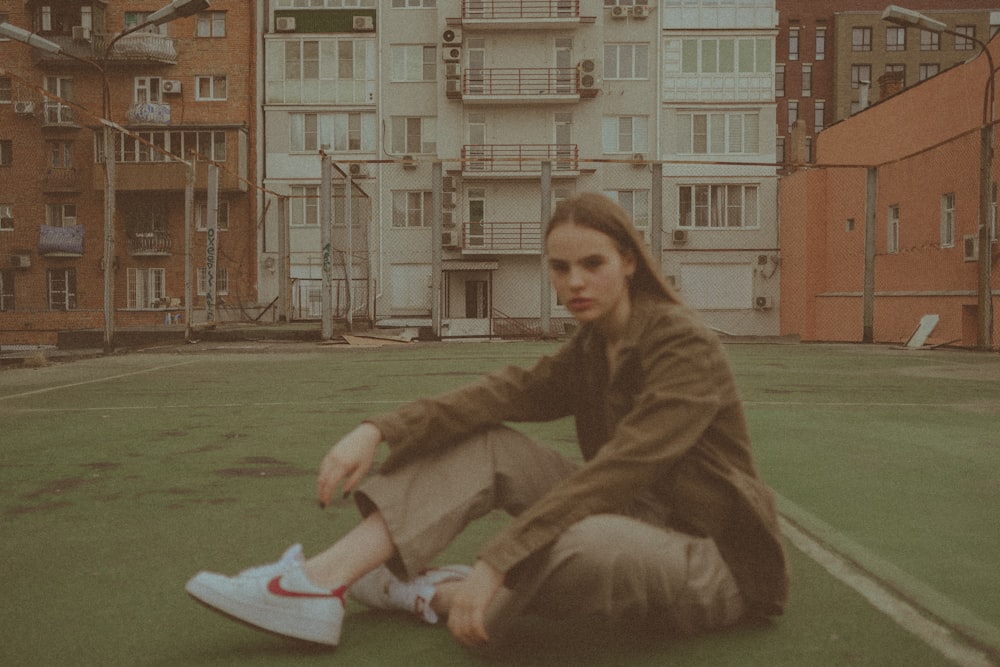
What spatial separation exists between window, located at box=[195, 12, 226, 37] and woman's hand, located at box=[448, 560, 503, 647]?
123 feet

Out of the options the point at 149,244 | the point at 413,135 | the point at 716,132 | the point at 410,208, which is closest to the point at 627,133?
the point at 716,132

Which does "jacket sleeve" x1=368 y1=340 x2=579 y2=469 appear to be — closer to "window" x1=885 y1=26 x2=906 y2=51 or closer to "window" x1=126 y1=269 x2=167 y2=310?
"window" x1=126 y1=269 x2=167 y2=310

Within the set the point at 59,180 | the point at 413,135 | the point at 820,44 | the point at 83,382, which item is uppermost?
the point at 820,44

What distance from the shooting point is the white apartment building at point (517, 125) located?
34.4m

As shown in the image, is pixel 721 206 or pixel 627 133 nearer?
pixel 721 206

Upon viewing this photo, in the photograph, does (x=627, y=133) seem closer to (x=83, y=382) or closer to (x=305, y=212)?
(x=305, y=212)

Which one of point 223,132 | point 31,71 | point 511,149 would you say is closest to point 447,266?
point 511,149

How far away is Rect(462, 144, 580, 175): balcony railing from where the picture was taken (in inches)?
1346

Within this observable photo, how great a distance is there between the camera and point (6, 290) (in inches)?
493

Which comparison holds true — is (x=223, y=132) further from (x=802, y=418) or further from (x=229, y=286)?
(x=802, y=418)

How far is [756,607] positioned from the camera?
7.60 feet

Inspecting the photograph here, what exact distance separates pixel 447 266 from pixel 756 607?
32.1m

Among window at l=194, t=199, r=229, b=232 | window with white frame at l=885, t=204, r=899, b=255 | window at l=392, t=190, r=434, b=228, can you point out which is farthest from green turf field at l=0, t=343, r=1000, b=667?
window at l=194, t=199, r=229, b=232

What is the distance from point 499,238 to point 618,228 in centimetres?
3209
